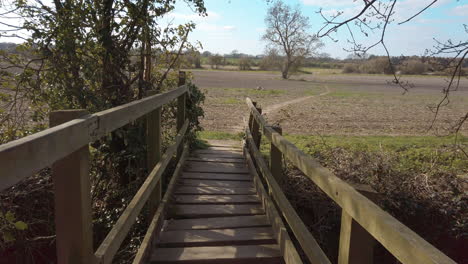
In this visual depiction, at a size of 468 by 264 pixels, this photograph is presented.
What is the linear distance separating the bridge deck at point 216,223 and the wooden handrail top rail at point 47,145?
5.28ft

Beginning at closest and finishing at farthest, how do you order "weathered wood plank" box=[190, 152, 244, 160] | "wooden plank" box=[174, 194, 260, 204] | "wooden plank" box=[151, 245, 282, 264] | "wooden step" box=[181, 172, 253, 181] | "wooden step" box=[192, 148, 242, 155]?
"wooden plank" box=[151, 245, 282, 264] → "wooden plank" box=[174, 194, 260, 204] → "wooden step" box=[181, 172, 253, 181] → "weathered wood plank" box=[190, 152, 244, 160] → "wooden step" box=[192, 148, 242, 155]

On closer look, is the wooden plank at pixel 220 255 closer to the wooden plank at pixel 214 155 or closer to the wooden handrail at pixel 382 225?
the wooden handrail at pixel 382 225

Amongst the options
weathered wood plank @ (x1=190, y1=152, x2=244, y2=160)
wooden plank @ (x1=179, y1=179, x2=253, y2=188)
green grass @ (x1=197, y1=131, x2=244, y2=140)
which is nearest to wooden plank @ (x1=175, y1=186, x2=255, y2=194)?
wooden plank @ (x1=179, y1=179, x2=253, y2=188)

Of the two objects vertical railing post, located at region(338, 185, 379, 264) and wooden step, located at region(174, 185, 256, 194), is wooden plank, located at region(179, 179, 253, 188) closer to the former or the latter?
wooden step, located at region(174, 185, 256, 194)

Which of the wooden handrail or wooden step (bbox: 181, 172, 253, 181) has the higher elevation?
the wooden handrail

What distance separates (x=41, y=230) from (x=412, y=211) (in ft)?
17.2

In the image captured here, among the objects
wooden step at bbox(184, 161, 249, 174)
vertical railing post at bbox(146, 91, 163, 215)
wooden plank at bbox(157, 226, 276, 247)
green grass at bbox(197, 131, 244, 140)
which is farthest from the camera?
green grass at bbox(197, 131, 244, 140)

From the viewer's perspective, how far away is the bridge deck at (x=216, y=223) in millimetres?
3195

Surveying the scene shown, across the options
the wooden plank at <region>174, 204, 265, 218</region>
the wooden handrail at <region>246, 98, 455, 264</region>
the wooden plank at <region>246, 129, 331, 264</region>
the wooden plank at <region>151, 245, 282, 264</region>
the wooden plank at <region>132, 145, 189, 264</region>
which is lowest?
the wooden plank at <region>151, 245, 282, 264</region>

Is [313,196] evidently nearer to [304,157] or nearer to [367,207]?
[304,157]

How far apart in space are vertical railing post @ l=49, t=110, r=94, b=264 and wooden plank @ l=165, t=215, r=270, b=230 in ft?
6.85

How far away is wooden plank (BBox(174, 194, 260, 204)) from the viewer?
4.43 m

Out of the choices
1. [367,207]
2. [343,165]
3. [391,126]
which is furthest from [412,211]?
[391,126]

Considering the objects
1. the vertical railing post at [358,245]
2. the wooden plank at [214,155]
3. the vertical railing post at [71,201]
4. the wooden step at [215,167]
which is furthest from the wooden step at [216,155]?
the vertical railing post at [358,245]
